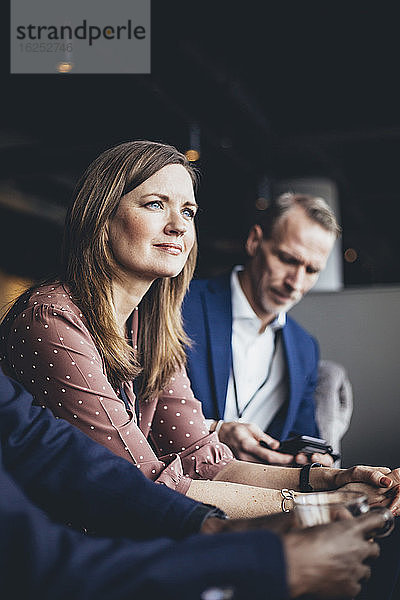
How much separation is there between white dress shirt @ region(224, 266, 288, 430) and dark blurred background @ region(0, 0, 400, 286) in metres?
0.68

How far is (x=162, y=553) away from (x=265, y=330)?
6.45ft

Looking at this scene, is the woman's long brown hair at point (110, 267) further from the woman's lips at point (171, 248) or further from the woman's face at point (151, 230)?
→ the woman's lips at point (171, 248)

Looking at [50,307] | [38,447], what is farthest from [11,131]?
[38,447]

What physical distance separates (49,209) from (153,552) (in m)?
9.30

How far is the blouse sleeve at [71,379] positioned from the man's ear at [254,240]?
1573 millimetres

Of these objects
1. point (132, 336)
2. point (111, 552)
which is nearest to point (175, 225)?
point (132, 336)

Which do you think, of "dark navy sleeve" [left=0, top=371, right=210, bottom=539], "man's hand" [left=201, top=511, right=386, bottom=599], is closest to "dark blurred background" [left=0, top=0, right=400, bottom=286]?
"dark navy sleeve" [left=0, top=371, right=210, bottom=539]

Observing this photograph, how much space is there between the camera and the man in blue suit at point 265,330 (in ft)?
8.04

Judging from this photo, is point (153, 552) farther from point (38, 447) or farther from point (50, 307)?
point (50, 307)

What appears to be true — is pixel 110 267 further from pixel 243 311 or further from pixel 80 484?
pixel 243 311

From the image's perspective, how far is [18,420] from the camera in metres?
1.06

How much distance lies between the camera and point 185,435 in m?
1.81

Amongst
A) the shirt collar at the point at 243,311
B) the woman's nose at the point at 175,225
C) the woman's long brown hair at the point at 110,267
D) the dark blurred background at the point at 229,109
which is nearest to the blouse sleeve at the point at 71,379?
the woman's long brown hair at the point at 110,267

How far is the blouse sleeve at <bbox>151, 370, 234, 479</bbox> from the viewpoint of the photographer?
1.76 m
